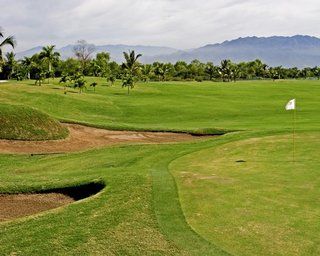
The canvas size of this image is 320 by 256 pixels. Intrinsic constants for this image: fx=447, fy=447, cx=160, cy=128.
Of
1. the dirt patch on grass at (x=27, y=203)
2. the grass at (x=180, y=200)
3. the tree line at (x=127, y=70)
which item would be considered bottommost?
the dirt patch on grass at (x=27, y=203)

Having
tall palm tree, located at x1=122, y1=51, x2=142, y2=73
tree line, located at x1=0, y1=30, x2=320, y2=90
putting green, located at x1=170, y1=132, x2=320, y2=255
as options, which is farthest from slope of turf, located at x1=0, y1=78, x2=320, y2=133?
tall palm tree, located at x1=122, y1=51, x2=142, y2=73

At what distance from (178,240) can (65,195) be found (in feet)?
26.8

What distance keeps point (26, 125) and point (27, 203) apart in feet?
59.7

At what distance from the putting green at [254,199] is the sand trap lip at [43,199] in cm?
398

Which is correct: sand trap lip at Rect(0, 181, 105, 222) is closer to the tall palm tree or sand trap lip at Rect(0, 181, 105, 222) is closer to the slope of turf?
the slope of turf

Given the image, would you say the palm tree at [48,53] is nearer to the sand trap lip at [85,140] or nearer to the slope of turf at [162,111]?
the slope of turf at [162,111]

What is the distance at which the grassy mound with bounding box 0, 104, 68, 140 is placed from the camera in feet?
113

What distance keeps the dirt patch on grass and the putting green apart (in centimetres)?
510

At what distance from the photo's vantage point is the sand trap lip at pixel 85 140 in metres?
32.6

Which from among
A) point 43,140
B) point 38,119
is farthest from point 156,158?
point 38,119

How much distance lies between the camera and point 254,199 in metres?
15.9

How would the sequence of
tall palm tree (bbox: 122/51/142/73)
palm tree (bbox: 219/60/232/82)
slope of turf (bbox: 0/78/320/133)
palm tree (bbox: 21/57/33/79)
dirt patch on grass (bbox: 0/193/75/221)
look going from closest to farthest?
1. dirt patch on grass (bbox: 0/193/75/221)
2. slope of turf (bbox: 0/78/320/133)
3. tall palm tree (bbox: 122/51/142/73)
4. palm tree (bbox: 21/57/33/79)
5. palm tree (bbox: 219/60/232/82)

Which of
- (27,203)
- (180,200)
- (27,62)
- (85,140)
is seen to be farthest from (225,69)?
(180,200)

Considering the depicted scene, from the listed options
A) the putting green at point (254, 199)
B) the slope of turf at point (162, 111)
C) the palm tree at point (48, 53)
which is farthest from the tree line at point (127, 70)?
the putting green at point (254, 199)
